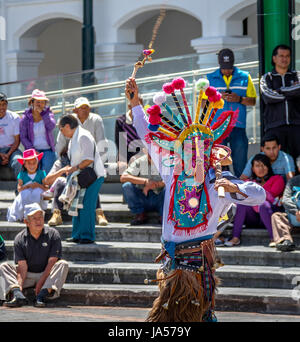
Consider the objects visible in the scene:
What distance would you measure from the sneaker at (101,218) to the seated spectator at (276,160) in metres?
1.87

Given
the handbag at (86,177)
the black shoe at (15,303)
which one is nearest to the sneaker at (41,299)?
the black shoe at (15,303)

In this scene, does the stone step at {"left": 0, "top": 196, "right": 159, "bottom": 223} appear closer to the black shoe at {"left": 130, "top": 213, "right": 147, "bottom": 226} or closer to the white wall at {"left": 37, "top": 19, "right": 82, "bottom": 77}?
the black shoe at {"left": 130, "top": 213, "right": 147, "bottom": 226}

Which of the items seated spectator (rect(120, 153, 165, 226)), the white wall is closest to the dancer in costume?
seated spectator (rect(120, 153, 165, 226))

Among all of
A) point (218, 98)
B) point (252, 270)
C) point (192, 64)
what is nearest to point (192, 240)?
point (218, 98)

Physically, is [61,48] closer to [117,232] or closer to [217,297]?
[117,232]

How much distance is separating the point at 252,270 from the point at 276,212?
2.71 ft

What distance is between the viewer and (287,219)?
11.8 m

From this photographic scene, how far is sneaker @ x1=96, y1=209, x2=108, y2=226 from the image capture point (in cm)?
1295

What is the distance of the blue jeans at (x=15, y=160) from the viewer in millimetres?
14454

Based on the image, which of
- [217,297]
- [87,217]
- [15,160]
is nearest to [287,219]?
[217,297]

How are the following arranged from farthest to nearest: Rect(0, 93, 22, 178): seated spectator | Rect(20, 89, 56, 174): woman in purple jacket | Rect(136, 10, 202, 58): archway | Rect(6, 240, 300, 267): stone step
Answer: Rect(136, 10, 202, 58): archway < Rect(0, 93, 22, 178): seated spectator < Rect(20, 89, 56, 174): woman in purple jacket < Rect(6, 240, 300, 267): stone step

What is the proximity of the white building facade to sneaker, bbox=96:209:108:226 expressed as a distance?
8.83 meters

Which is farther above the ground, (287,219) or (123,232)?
(287,219)

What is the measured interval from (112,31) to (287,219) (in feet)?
41.2
